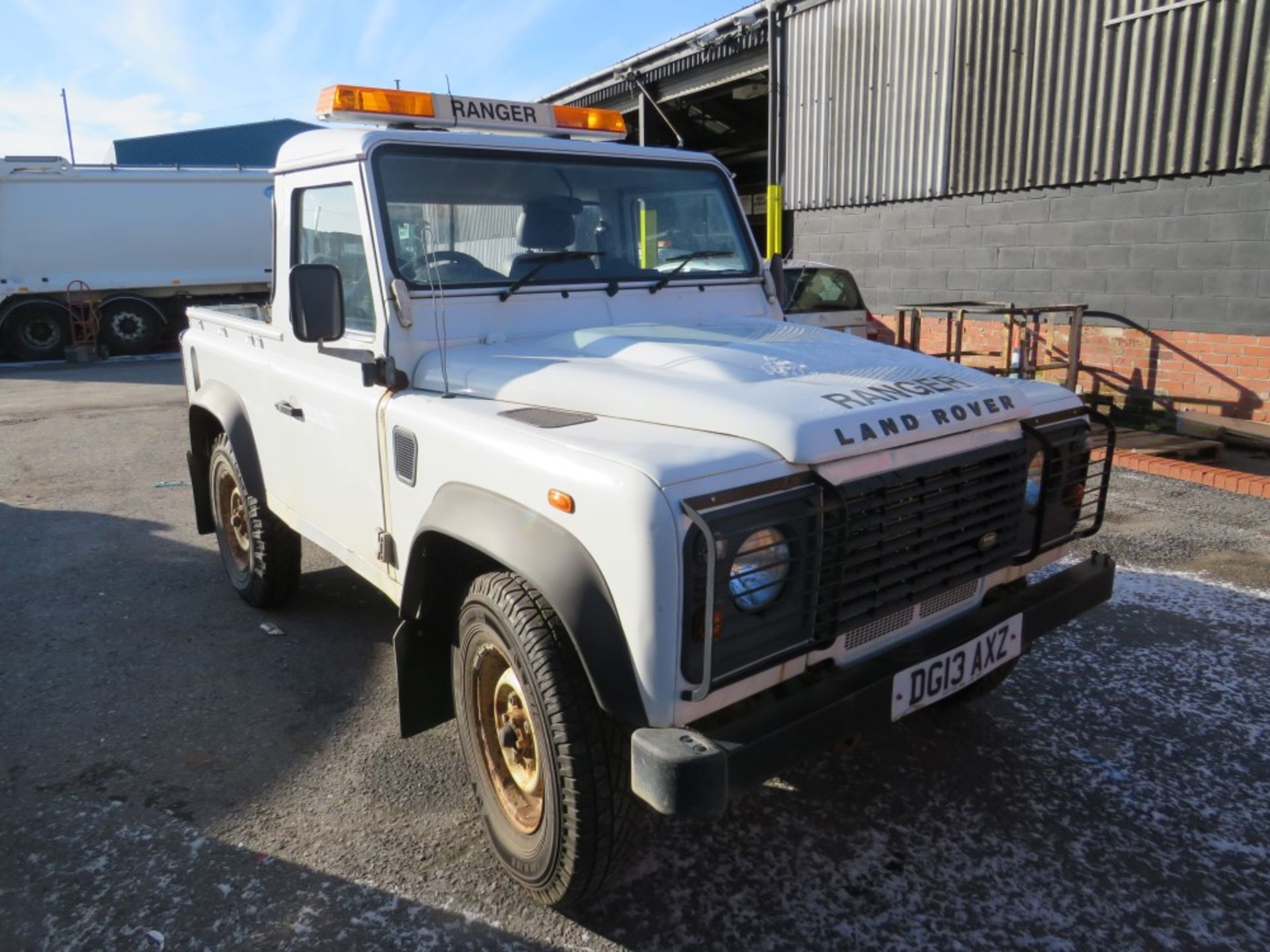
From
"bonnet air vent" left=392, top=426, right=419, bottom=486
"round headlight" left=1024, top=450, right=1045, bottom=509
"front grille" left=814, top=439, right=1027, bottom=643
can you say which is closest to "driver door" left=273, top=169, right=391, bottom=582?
"bonnet air vent" left=392, top=426, right=419, bottom=486

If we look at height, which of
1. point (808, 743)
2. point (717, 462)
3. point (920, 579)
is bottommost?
point (808, 743)

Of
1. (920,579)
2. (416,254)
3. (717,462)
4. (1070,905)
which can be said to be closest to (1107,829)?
(1070,905)

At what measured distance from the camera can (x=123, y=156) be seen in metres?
30.8

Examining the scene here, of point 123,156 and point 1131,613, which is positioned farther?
point 123,156

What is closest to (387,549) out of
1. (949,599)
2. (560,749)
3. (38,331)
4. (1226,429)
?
(560,749)

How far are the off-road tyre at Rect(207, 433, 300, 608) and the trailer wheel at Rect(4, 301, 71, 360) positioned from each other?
14.8m

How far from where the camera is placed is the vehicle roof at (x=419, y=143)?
131 inches

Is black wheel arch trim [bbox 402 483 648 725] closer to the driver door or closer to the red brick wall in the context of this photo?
the driver door

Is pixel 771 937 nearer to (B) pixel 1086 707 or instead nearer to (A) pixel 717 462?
(A) pixel 717 462

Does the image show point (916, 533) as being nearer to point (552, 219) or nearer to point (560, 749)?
point (560, 749)

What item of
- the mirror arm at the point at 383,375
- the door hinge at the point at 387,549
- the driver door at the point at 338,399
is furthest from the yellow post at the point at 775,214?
the door hinge at the point at 387,549

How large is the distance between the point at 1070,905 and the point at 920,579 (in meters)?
0.98

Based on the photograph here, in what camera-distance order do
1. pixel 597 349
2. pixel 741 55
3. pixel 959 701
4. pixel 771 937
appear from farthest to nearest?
pixel 741 55 → pixel 959 701 → pixel 597 349 → pixel 771 937

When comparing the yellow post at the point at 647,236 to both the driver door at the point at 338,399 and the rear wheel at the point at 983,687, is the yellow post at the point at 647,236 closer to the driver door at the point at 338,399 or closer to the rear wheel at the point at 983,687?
the driver door at the point at 338,399
